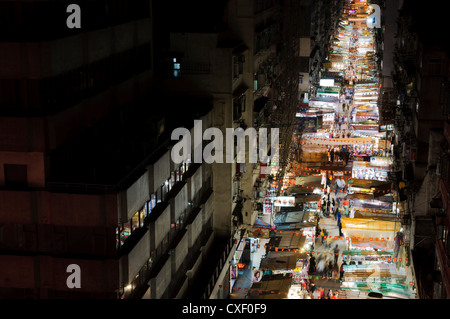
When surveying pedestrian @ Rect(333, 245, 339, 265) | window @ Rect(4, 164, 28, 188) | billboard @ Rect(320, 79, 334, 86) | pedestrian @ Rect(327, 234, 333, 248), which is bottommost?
pedestrian @ Rect(327, 234, 333, 248)

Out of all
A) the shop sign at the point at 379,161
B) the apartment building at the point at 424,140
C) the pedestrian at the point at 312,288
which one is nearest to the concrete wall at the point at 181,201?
the apartment building at the point at 424,140

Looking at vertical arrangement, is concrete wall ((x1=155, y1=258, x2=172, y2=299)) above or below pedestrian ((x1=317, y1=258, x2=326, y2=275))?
above

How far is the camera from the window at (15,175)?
17.6 m

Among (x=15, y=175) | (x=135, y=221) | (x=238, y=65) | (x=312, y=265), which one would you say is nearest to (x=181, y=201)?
(x=135, y=221)

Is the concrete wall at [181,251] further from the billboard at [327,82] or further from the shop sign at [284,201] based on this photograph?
the billboard at [327,82]

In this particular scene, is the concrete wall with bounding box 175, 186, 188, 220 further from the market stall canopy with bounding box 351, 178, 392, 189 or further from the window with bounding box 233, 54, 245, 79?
the market stall canopy with bounding box 351, 178, 392, 189

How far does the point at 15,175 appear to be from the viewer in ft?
58.1

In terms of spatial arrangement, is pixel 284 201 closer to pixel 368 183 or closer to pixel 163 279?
pixel 368 183

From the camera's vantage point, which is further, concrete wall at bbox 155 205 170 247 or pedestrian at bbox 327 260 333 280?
pedestrian at bbox 327 260 333 280

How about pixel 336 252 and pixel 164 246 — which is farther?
pixel 336 252

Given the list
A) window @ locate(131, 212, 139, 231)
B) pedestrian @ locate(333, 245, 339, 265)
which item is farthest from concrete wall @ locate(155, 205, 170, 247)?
pedestrian @ locate(333, 245, 339, 265)

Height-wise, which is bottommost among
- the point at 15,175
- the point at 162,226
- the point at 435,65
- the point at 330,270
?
the point at 330,270

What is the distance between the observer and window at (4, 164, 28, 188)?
57.7 ft

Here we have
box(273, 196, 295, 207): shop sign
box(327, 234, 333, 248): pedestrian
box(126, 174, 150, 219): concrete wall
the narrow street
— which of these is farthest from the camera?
box(273, 196, 295, 207): shop sign
